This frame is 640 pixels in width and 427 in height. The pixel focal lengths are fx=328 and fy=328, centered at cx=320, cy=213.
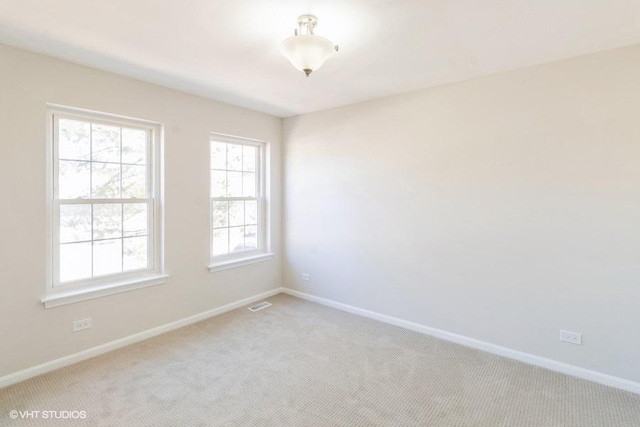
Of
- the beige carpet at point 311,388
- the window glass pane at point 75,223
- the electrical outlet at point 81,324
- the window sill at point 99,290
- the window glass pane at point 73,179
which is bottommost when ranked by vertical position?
the beige carpet at point 311,388

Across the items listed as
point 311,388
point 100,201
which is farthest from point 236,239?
point 311,388

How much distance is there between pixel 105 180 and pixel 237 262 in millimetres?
1645

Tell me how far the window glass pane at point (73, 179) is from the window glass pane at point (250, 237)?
6.04 feet

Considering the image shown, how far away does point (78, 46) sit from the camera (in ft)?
7.78

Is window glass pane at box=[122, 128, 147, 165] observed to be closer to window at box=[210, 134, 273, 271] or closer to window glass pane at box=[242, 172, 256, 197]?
window at box=[210, 134, 273, 271]

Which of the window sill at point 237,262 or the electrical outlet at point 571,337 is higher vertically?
the window sill at point 237,262

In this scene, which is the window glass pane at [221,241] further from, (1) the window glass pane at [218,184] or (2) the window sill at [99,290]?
(2) the window sill at [99,290]

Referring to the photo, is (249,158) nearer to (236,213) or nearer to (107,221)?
(236,213)

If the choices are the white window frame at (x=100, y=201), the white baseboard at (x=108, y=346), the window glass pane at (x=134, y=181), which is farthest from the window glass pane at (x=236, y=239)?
the window glass pane at (x=134, y=181)

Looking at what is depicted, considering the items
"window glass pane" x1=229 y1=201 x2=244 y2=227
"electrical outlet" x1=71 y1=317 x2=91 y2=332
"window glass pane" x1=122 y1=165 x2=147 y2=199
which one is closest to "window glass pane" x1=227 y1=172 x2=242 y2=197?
"window glass pane" x1=229 y1=201 x2=244 y2=227

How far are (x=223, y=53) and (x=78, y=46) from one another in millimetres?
1023

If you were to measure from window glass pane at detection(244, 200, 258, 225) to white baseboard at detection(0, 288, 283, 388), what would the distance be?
0.99 meters

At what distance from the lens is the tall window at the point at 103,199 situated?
2721 millimetres

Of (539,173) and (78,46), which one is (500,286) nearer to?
(539,173)
